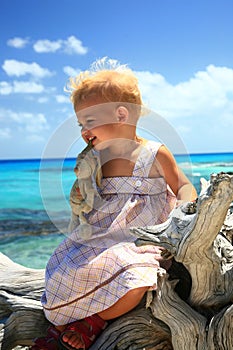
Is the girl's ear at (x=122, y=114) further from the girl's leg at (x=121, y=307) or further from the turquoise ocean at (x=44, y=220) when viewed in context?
the girl's leg at (x=121, y=307)

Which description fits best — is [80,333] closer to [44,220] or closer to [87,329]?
[87,329]

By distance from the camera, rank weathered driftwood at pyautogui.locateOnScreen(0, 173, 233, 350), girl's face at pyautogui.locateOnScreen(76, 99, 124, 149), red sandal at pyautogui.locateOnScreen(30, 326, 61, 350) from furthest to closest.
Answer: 1. girl's face at pyautogui.locateOnScreen(76, 99, 124, 149)
2. red sandal at pyautogui.locateOnScreen(30, 326, 61, 350)
3. weathered driftwood at pyautogui.locateOnScreen(0, 173, 233, 350)

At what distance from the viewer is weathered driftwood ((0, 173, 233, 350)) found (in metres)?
2.31

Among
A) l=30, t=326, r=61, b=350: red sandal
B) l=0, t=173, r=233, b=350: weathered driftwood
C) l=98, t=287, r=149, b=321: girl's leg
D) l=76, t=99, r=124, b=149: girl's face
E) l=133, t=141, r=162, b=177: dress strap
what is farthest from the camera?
l=133, t=141, r=162, b=177: dress strap

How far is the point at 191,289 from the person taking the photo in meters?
2.65

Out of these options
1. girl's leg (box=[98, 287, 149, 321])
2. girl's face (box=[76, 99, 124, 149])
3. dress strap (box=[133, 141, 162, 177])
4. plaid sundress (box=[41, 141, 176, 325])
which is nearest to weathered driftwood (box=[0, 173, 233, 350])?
girl's leg (box=[98, 287, 149, 321])

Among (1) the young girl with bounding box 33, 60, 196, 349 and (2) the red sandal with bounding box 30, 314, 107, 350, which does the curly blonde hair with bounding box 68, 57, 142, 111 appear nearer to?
(1) the young girl with bounding box 33, 60, 196, 349

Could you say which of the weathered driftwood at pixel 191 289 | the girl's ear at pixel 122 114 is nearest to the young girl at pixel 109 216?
the girl's ear at pixel 122 114

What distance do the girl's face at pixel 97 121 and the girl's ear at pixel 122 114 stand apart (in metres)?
0.02

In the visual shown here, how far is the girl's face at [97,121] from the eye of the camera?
2986 mm

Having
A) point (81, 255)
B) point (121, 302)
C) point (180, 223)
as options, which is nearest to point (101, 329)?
point (121, 302)

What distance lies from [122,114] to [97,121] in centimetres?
17

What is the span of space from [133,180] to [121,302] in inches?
30.3

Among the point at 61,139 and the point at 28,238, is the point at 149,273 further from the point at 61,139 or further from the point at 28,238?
the point at 28,238
